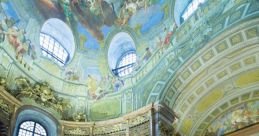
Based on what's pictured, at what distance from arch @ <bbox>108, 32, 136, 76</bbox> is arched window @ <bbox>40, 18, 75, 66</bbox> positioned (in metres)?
2.25

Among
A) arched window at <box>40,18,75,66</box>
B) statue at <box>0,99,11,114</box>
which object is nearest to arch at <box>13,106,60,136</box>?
statue at <box>0,99,11,114</box>

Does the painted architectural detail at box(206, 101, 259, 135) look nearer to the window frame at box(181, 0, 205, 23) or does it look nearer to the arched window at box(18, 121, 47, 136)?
the window frame at box(181, 0, 205, 23)

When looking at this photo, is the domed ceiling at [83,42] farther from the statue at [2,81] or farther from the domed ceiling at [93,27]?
the statue at [2,81]

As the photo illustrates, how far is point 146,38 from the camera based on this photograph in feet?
72.4

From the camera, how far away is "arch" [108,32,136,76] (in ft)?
76.7

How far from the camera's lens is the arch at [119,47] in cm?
2339

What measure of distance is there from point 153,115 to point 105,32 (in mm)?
6647

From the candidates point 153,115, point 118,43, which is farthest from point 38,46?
point 153,115

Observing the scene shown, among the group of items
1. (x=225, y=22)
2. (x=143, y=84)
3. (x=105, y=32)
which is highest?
(x=105, y=32)

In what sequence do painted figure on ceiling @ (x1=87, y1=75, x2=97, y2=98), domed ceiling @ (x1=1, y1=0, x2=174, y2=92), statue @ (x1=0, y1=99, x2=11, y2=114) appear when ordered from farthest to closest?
1. painted figure on ceiling @ (x1=87, y1=75, x2=97, y2=98)
2. domed ceiling @ (x1=1, y1=0, x2=174, y2=92)
3. statue @ (x1=0, y1=99, x2=11, y2=114)

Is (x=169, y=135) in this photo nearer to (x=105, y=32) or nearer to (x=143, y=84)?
(x=143, y=84)

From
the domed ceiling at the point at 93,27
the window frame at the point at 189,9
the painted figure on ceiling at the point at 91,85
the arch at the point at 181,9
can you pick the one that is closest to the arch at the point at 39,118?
the domed ceiling at the point at 93,27

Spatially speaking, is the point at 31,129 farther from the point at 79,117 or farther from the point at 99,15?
the point at 99,15

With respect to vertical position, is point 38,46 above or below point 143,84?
above
